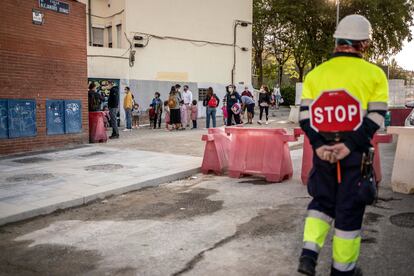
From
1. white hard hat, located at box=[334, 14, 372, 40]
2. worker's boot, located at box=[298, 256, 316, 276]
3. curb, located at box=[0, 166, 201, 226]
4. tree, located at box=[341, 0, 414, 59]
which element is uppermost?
tree, located at box=[341, 0, 414, 59]

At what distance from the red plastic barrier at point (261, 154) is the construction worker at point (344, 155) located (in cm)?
402

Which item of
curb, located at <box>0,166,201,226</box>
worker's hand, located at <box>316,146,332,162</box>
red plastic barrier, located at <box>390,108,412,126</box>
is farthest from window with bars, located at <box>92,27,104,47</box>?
worker's hand, located at <box>316,146,332,162</box>

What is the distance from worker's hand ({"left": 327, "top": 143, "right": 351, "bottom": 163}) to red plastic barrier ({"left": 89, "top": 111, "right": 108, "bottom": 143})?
11.2 meters

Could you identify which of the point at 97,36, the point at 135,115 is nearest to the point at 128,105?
the point at 135,115

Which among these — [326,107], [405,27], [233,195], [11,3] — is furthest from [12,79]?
[405,27]

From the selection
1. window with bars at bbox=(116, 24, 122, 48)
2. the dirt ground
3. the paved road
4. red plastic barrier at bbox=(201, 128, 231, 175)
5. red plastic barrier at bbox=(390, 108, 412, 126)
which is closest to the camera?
the paved road

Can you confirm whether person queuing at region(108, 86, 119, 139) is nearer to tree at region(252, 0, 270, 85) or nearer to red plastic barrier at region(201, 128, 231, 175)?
red plastic barrier at region(201, 128, 231, 175)

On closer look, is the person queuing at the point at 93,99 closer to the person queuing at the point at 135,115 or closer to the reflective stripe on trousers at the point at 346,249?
the person queuing at the point at 135,115

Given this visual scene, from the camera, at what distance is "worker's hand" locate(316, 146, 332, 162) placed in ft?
10.7

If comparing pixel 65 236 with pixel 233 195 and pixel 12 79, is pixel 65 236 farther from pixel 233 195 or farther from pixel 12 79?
pixel 12 79

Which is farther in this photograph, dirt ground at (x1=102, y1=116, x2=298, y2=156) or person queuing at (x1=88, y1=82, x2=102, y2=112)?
person queuing at (x1=88, y1=82, x2=102, y2=112)

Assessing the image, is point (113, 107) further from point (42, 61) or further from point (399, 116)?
point (399, 116)

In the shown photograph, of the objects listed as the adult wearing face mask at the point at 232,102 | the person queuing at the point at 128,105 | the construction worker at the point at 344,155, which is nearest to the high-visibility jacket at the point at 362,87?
the construction worker at the point at 344,155

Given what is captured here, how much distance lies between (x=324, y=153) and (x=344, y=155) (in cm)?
15
